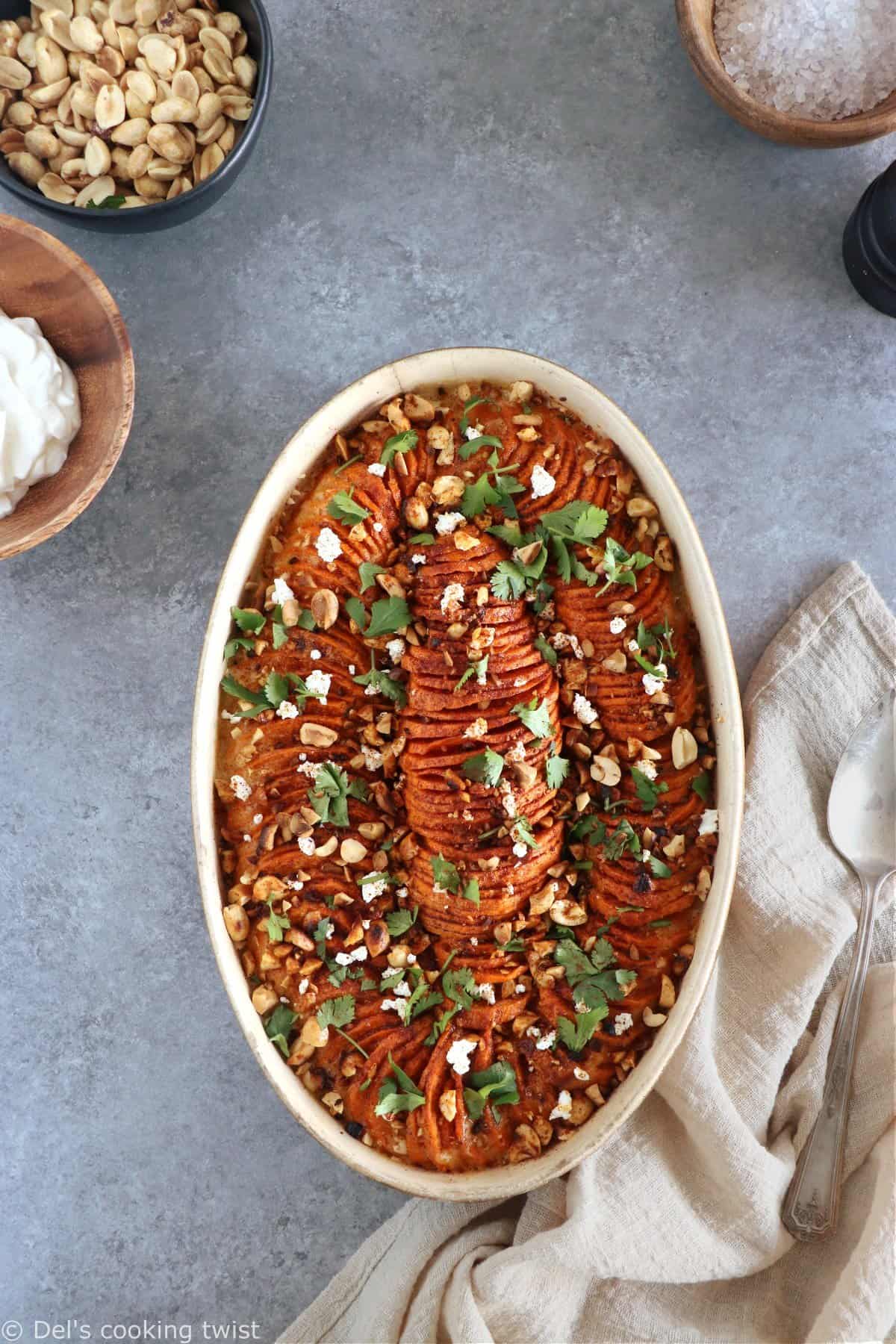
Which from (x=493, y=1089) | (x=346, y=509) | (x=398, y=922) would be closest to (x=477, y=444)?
(x=346, y=509)

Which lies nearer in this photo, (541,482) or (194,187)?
(541,482)

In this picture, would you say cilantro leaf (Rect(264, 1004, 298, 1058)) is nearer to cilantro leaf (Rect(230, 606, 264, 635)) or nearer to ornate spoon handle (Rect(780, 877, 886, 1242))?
cilantro leaf (Rect(230, 606, 264, 635))

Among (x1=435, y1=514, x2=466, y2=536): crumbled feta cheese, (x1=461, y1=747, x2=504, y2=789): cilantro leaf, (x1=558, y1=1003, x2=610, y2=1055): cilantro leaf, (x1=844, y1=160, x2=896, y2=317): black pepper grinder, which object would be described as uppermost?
(x1=844, y1=160, x2=896, y2=317): black pepper grinder

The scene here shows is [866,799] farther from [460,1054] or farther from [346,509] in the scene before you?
[346,509]

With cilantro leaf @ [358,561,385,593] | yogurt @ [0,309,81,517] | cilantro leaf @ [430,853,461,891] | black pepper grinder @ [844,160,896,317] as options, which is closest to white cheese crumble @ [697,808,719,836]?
cilantro leaf @ [430,853,461,891]

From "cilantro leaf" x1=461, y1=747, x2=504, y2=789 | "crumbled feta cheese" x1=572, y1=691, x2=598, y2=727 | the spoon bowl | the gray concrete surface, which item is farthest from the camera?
the gray concrete surface
